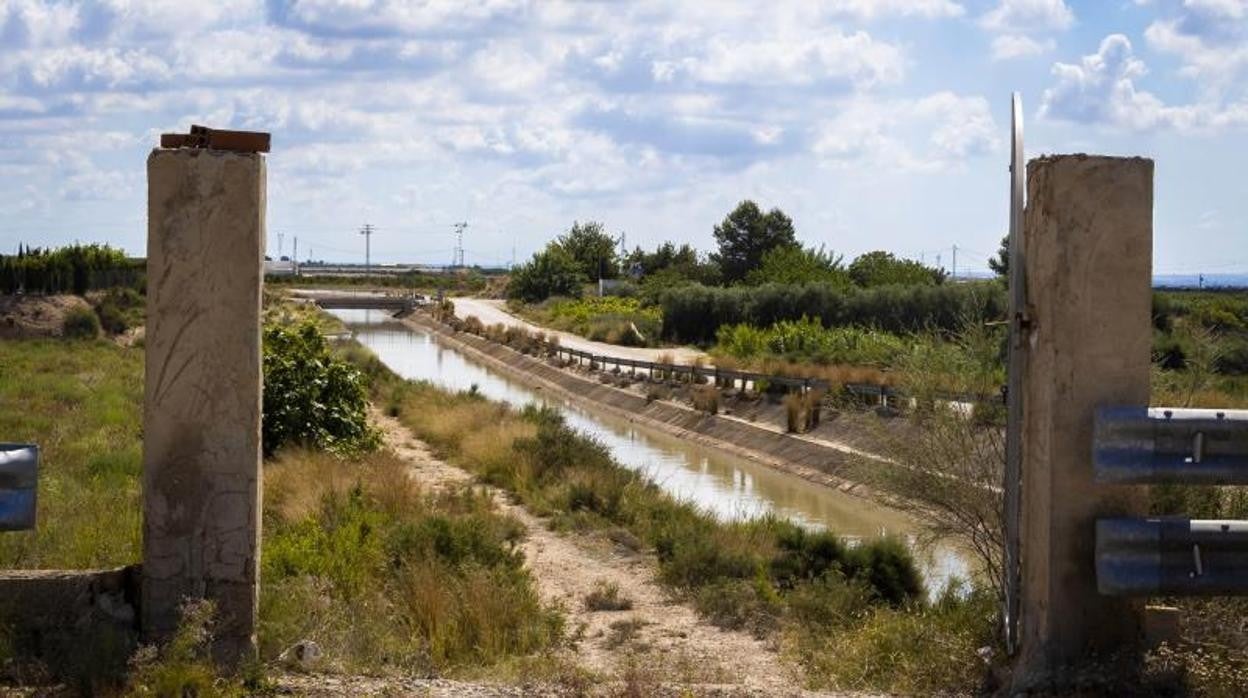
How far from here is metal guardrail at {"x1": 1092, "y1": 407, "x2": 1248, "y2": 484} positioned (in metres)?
6.16

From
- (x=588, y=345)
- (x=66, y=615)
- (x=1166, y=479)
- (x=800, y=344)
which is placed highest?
(x=1166, y=479)

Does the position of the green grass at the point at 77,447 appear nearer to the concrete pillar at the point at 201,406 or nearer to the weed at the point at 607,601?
the concrete pillar at the point at 201,406

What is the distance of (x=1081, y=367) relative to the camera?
638 cm

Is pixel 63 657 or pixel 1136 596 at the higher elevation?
pixel 1136 596

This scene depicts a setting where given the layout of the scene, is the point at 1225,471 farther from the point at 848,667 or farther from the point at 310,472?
the point at 310,472

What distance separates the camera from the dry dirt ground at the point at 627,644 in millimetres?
6535

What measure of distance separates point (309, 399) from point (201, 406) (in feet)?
51.0

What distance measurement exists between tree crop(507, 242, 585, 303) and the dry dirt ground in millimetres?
97291

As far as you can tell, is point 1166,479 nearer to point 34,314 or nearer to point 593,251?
point 34,314

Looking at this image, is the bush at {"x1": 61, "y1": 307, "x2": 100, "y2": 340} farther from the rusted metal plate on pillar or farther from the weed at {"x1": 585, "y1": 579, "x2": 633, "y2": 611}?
the rusted metal plate on pillar

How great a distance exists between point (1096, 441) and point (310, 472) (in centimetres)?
1329

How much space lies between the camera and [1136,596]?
6223mm

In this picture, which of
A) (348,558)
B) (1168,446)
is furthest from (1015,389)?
(348,558)

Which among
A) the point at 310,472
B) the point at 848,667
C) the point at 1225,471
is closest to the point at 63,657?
the point at 848,667
